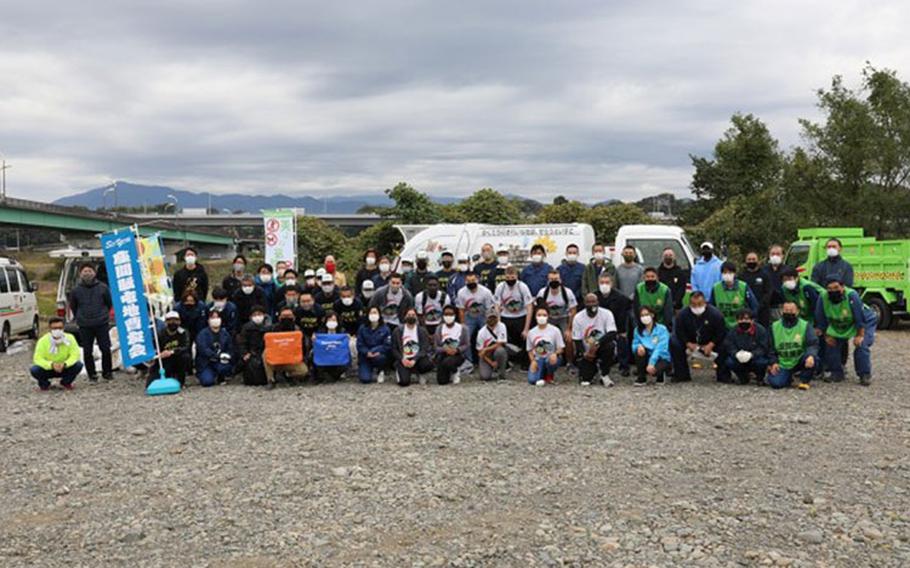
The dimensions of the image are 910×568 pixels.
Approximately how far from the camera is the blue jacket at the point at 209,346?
1058 cm

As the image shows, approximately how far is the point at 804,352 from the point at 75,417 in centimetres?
889

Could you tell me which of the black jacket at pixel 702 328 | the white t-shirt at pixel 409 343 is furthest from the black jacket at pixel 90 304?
the black jacket at pixel 702 328

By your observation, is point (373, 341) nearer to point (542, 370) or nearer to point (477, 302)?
point (477, 302)

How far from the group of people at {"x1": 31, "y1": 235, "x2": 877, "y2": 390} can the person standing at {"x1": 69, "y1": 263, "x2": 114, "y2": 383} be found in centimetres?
2

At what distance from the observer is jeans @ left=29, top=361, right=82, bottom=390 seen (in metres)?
10.6

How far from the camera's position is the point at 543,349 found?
10.3m

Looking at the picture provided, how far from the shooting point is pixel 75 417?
8.70 metres

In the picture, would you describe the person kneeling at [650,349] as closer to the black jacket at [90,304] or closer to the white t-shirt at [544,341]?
the white t-shirt at [544,341]

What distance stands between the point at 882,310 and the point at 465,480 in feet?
48.0

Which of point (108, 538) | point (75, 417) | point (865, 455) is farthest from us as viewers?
point (75, 417)

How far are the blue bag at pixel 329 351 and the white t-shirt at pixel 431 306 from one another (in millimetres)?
1270

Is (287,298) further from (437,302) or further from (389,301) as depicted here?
(437,302)

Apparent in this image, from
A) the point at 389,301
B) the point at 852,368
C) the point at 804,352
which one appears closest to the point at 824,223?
the point at 852,368

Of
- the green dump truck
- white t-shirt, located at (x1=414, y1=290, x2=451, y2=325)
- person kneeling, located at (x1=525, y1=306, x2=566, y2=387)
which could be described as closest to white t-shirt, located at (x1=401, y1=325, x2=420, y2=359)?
white t-shirt, located at (x1=414, y1=290, x2=451, y2=325)
